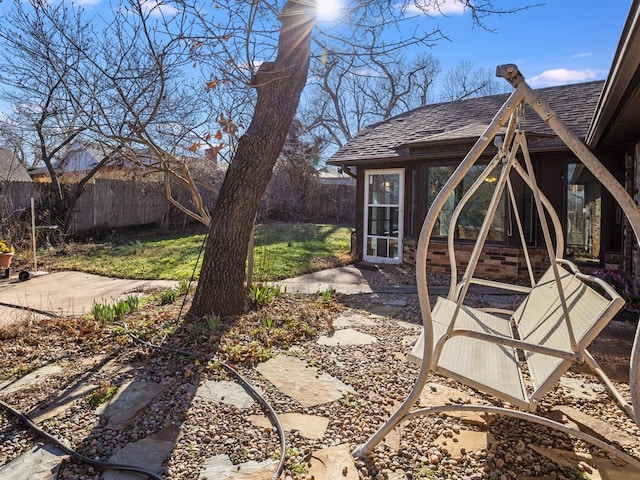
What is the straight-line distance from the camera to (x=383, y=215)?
28.2 feet

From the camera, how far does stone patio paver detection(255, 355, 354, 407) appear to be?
106 inches

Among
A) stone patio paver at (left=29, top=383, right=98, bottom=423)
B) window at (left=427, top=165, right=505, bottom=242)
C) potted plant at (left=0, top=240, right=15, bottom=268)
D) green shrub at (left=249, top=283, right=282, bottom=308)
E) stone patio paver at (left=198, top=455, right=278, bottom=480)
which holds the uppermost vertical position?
window at (left=427, top=165, right=505, bottom=242)

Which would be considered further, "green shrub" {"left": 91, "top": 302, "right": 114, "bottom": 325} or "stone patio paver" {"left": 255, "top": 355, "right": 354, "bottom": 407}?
"green shrub" {"left": 91, "top": 302, "right": 114, "bottom": 325}

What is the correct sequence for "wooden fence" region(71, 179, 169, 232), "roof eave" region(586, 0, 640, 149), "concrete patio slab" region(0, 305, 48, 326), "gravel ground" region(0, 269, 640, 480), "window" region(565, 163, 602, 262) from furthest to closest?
"wooden fence" region(71, 179, 169, 232) < "window" region(565, 163, 602, 262) < "concrete patio slab" region(0, 305, 48, 326) < "roof eave" region(586, 0, 640, 149) < "gravel ground" region(0, 269, 640, 480)

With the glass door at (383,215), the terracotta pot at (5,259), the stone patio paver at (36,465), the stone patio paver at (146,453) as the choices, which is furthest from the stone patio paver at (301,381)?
the terracotta pot at (5,259)

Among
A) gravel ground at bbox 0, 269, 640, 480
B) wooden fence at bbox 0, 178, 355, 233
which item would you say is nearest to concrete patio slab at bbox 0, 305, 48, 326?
gravel ground at bbox 0, 269, 640, 480

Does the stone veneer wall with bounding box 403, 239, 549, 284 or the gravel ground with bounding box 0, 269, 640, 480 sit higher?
the stone veneer wall with bounding box 403, 239, 549, 284

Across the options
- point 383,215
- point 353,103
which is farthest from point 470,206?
point 353,103

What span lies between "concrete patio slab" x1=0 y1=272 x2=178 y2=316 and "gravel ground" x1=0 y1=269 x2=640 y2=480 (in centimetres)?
116

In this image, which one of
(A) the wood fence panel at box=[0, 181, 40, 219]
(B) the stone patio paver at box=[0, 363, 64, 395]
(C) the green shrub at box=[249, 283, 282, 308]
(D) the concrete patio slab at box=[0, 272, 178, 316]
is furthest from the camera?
(A) the wood fence panel at box=[0, 181, 40, 219]

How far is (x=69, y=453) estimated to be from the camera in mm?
2064

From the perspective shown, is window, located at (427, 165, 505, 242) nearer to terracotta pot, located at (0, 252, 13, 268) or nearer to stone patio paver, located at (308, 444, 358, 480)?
stone patio paver, located at (308, 444, 358, 480)

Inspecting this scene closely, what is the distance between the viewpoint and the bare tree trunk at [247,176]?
4133 mm

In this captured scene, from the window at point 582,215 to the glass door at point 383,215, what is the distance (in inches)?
111
